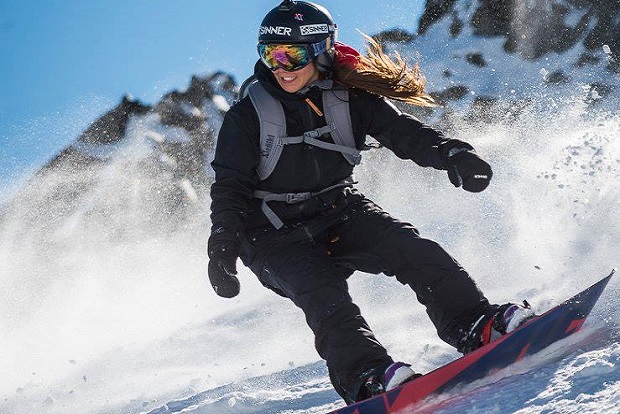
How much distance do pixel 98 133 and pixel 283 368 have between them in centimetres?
2685

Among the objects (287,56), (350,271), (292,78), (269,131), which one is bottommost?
(350,271)

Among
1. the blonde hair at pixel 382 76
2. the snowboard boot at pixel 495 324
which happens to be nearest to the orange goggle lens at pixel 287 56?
the blonde hair at pixel 382 76

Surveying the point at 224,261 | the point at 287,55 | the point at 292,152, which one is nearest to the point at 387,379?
the point at 224,261

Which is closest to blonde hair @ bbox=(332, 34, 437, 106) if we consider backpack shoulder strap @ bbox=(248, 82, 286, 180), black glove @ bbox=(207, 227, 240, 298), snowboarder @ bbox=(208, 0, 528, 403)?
snowboarder @ bbox=(208, 0, 528, 403)

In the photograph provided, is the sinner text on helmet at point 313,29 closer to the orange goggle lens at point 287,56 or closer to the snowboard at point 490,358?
the orange goggle lens at point 287,56

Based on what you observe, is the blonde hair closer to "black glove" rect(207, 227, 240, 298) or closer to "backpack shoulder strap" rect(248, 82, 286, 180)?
"backpack shoulder strap" rect(248, 82, 286, 180)

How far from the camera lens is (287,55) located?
398 cm

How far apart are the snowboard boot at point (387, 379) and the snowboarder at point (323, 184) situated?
0.57ft

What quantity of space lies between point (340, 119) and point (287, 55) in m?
0.42

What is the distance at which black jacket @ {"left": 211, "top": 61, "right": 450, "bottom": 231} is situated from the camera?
3838mm

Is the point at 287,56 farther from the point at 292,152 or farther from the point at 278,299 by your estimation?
the point at 278,299

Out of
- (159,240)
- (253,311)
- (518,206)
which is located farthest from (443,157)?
(159,240)

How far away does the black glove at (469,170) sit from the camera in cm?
370

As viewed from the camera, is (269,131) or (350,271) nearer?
(269,131)
